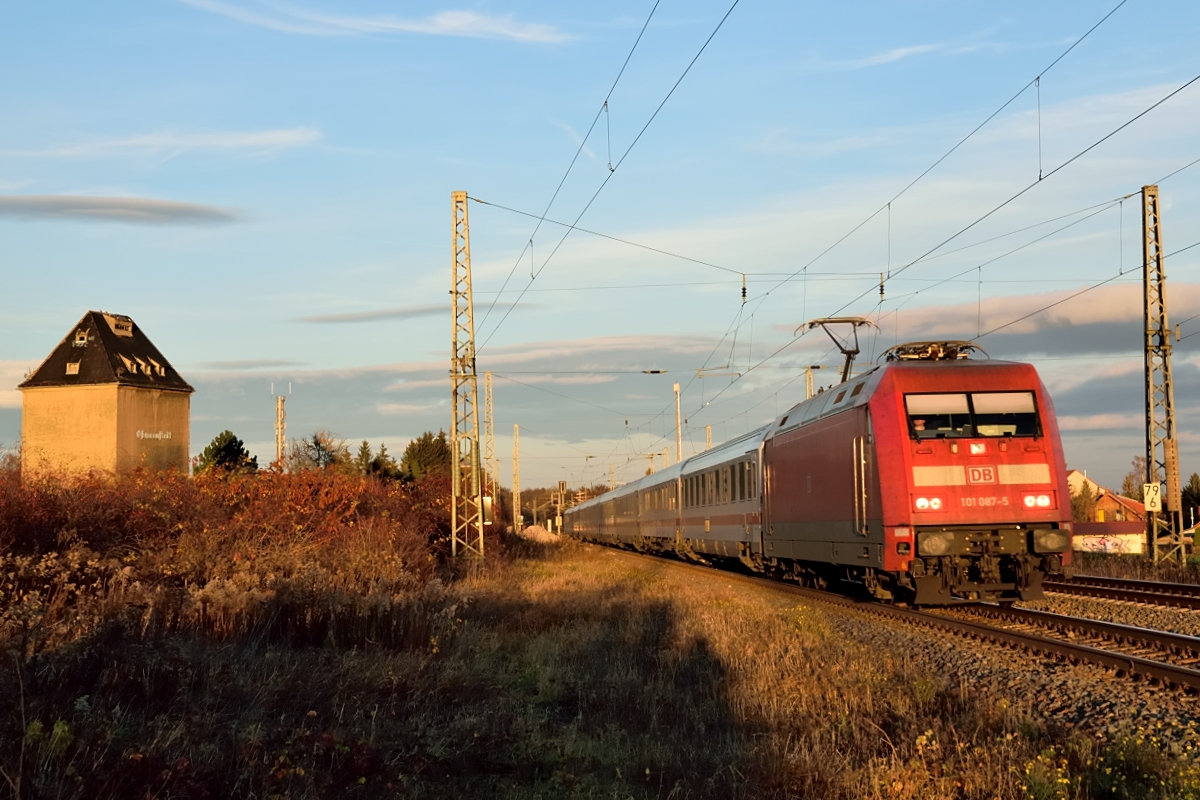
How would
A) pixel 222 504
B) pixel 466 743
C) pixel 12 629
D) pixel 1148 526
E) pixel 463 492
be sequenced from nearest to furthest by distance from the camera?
1. pixel 466 743
2. pixel 12 629
3. pixel 222 504
4. pixel 1148 526
5. pixel 463 492

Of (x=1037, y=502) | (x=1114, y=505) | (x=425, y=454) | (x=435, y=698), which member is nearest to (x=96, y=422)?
(x=425, y=454)

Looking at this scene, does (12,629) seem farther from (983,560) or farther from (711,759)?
(983,560)

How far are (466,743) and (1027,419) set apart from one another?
35.4ft

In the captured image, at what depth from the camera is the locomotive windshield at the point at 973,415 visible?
15.8 m

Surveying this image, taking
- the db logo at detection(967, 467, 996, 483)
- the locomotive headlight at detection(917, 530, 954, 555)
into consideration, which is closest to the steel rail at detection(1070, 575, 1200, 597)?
the db logo at detection(967, 467, 996, 483)

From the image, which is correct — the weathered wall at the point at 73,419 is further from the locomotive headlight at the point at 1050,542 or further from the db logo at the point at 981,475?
the locomotive headlight at the point at 1050,542

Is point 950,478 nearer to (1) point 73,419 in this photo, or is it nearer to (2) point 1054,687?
(2) point 1054,687

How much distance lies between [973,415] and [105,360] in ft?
204

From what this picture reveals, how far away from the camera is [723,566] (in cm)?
3634

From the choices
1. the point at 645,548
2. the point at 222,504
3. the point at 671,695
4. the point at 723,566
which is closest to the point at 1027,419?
the point at 671,695

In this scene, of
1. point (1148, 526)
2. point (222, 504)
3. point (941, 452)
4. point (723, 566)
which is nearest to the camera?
point (941, 452)

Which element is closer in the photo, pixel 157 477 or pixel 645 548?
pixel 157 477

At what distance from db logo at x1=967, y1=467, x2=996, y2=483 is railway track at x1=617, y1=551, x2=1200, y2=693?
194cm

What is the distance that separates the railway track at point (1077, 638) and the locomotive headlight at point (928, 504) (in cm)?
157
